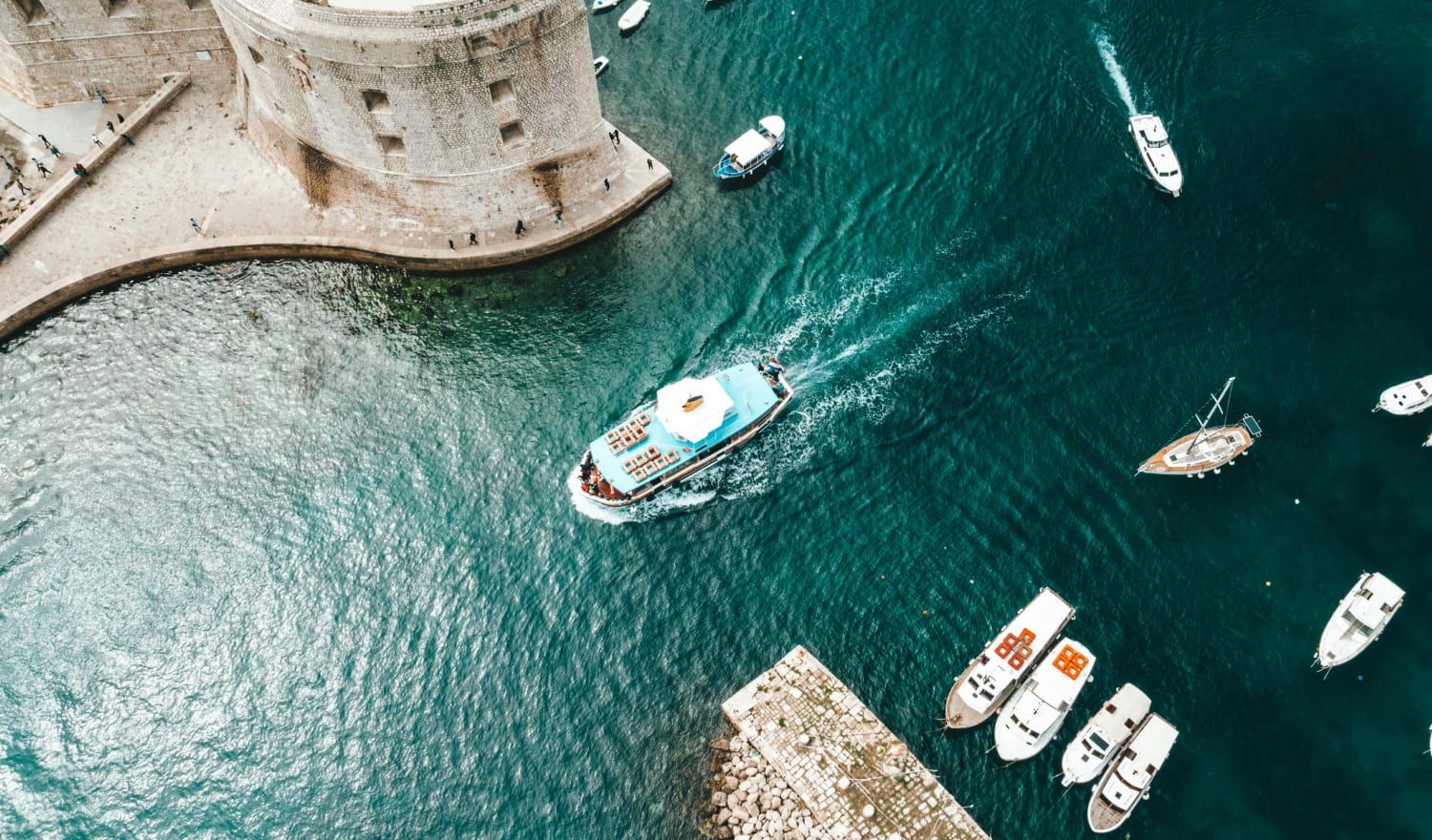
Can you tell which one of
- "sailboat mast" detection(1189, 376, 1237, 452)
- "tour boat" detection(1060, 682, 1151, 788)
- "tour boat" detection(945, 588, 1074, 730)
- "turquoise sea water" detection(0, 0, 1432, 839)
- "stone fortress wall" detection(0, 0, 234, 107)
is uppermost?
"stone fortress wall" detection(0, 0, 234, 107)

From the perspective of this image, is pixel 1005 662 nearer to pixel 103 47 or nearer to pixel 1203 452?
pixel 1203 452

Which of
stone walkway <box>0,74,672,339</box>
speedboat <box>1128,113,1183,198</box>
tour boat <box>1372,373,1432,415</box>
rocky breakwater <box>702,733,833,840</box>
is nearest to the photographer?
rocky breakwater <box>702,733,833,840</box>

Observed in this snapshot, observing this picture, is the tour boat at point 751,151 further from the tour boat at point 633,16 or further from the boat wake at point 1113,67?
the boat wake at point 1113,67

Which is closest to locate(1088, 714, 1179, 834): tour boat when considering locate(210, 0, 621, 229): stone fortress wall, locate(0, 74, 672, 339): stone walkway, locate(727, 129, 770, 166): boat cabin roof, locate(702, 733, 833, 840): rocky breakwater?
locate(702, 733, 833, 840): rocky breakwater

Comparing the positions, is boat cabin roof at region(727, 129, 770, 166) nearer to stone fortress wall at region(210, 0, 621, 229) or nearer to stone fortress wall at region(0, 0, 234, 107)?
stone fortress wall at region(210, 0, 621, 229)

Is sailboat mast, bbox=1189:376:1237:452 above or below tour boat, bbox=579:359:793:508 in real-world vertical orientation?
below

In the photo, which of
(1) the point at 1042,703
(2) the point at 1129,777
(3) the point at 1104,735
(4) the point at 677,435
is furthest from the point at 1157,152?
(2) the point at 1129,777

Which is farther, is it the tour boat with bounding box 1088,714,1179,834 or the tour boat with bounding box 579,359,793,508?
the tour boat with bounding box 579,359,793,508

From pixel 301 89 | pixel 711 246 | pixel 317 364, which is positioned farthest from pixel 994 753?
pixel 301 89
